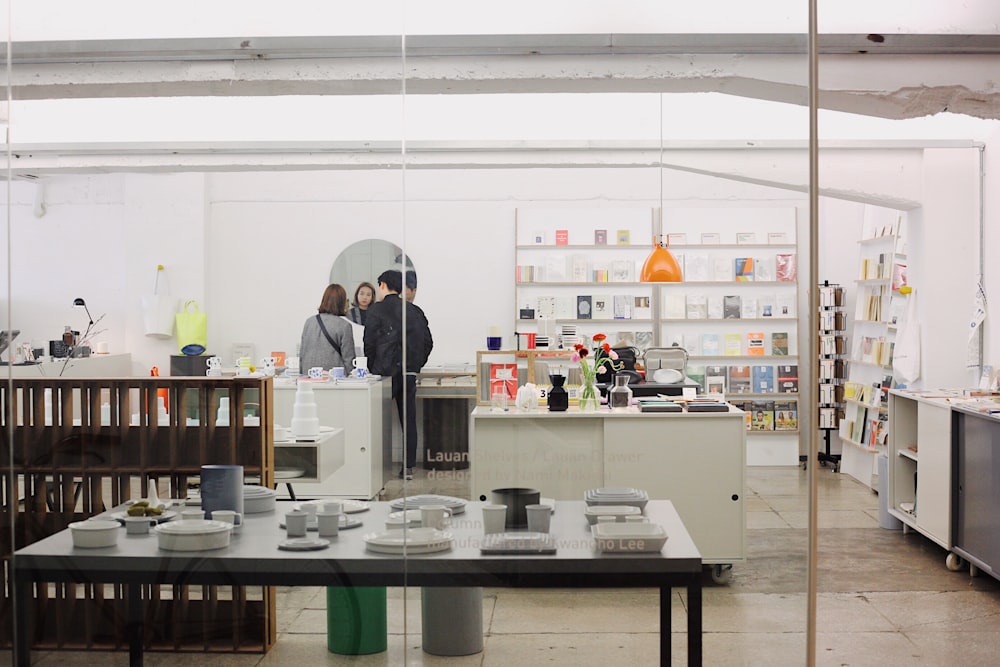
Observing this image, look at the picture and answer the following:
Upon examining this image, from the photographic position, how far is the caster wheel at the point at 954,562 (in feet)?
17.8

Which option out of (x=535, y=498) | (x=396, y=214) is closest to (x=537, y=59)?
(x=396, y=214)

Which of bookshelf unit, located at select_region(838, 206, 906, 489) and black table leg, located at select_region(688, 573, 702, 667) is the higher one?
bookshelf unit, located at select_region(838, 206, 906, 489)

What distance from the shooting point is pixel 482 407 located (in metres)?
2.92

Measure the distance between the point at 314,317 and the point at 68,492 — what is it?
111 centimetres

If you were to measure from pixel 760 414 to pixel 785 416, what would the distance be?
107mm

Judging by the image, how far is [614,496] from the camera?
10.2 feet

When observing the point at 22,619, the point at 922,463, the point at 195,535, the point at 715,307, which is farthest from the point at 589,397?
the point at 922,463

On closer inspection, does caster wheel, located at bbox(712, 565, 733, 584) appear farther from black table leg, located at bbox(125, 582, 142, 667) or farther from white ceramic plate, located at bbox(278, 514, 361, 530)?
black table leg, located at bbox(125, 582, 142, 667)

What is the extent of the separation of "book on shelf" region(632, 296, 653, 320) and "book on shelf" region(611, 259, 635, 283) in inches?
3.9

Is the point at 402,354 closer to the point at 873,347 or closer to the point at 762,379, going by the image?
the point at 762,379

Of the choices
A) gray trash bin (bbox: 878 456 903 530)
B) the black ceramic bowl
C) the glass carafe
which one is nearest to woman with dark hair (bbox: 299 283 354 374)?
the black ceramic bowl

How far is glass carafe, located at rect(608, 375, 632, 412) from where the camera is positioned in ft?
9.80

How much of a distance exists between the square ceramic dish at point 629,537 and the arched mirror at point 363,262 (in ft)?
3.44

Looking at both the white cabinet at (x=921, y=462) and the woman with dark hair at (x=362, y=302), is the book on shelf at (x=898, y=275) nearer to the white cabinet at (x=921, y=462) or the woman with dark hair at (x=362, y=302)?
the white cabinet at (x=921, y=462)
